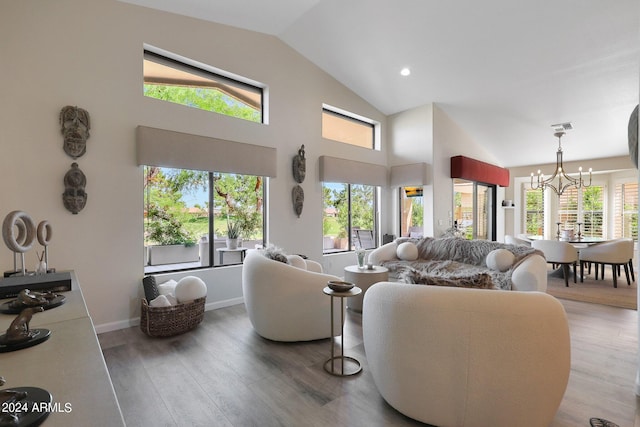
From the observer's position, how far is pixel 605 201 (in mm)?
7820

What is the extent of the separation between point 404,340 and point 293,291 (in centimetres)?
139

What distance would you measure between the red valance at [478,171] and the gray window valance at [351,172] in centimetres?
145

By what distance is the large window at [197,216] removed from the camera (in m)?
3.98

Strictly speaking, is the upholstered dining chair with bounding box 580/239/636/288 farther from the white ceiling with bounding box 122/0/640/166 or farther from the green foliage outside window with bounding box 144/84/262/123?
the green foliage outside window with bounding box 144/84/262/123

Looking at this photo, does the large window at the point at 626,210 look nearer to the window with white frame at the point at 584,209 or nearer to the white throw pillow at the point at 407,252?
the window with white frame at the point at 584,209

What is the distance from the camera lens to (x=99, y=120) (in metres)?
3.42

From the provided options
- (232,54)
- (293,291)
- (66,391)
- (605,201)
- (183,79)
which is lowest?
(293,291)

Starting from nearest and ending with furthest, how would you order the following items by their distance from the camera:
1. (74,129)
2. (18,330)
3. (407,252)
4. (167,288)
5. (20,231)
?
(18,330) → (20,231) → (74,129) → (167,288) → (407,252)

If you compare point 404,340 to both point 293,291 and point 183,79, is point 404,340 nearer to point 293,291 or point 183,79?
point 293,291

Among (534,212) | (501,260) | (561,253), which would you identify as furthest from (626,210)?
(501,260)

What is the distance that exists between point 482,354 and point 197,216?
3756 mm

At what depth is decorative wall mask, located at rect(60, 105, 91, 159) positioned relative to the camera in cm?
321

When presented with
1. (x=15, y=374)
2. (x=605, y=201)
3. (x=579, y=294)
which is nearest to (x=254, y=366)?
(x=15, y=374)

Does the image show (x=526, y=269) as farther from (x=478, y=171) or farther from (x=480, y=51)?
(x=478, y=171)
